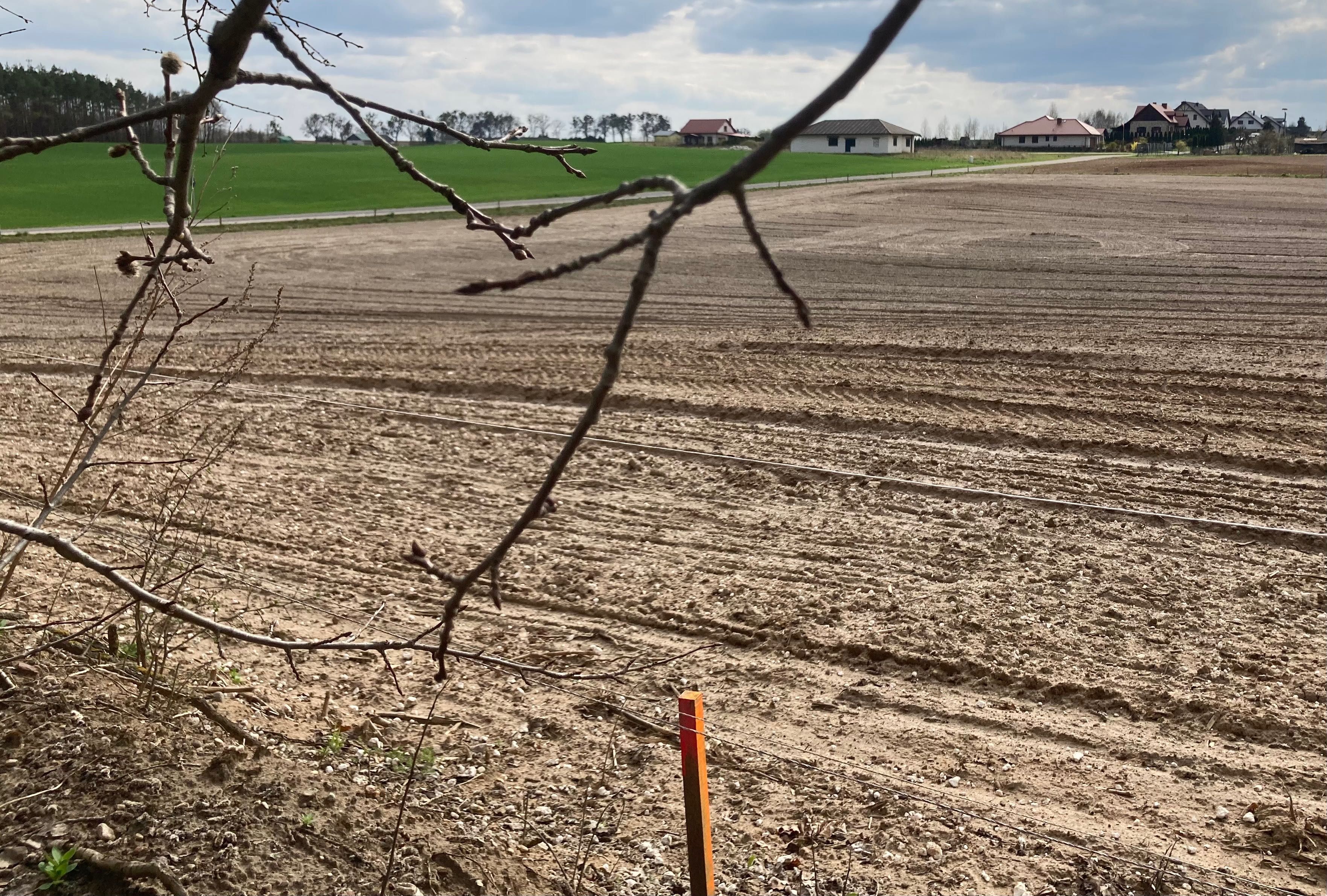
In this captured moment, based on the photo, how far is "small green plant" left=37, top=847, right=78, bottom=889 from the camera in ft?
10.7

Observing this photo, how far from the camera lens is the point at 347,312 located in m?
17.1

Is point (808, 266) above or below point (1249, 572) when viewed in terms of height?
above

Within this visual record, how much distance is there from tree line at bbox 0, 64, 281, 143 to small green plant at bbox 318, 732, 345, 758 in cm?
244

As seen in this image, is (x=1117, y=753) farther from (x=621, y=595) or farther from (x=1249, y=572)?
(x=621, y=595)

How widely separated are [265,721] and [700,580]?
2.75 meters

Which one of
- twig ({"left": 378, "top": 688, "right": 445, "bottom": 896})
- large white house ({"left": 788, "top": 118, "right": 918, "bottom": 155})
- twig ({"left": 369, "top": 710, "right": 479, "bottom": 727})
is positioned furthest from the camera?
large white house ({"left": 788, "top": 118, "right": 918, "bottom": 155})

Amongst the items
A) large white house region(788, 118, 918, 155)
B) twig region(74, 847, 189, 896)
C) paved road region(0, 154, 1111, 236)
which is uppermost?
large white house region(788, 118, 918, 155)

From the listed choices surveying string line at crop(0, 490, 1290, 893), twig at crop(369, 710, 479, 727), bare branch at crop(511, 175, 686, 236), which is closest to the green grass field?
surveying string line at crop(0, 490, 1290, 893)

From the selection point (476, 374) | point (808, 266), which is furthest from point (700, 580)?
point (808, 266)

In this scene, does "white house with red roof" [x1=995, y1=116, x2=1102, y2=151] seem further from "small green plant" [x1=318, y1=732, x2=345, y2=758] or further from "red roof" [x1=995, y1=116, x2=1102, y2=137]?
"small green plant" [x1=318, y1=732, x2=345, y2=758]

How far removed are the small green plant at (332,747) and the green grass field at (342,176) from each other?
25817 millimetres

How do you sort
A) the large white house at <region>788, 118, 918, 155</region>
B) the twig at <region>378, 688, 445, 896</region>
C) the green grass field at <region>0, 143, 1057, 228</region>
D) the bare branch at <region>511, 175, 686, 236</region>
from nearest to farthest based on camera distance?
the bare branch at <region>511, 175, 686, 236</region>, the twig at <region>378, 688, 445, 896</region>, the green grass field at <region>0, 143, 1057, 228</region>, the large white house at <region>788, 118, 918, 155</region>

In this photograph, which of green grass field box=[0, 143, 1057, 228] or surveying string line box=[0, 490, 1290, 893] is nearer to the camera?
surveying string line box=[0, 490, 1290, 893]

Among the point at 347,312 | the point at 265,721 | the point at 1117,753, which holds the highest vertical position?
the point at 347,312
